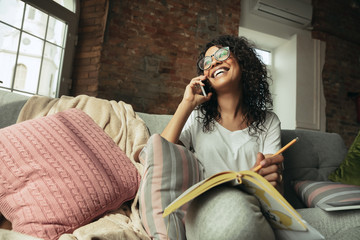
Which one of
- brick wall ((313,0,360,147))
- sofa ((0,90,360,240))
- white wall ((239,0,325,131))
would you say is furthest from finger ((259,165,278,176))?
brick wall ((313,0,360,147))

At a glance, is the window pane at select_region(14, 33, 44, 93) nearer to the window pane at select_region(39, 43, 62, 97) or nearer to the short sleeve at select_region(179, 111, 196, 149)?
the window pane at select_region(39, 43, 62, 97)

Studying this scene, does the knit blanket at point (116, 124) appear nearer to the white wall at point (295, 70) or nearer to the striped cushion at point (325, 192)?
the striped cushion at point (325, 192)

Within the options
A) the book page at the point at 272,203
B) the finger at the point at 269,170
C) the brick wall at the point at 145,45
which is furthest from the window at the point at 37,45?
the book page at the point at 272,203

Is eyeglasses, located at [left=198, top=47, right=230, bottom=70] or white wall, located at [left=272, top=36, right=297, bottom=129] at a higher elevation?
white wall, located at [left=272, top=36, right=297, bottom=129]

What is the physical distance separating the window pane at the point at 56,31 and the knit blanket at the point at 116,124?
2.22m

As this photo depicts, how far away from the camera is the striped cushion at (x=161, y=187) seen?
0.75 m

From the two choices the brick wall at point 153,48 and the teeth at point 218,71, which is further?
the brick wall at point 153,48

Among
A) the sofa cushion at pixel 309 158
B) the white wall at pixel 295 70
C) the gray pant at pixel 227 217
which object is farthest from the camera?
the white wall at pixel 295 70

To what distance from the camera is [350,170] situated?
54.6 inches

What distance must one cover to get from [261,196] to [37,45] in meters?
3.20

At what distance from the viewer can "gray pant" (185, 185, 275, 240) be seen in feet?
1.78

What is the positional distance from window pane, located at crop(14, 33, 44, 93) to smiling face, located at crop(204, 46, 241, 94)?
2.41 metres

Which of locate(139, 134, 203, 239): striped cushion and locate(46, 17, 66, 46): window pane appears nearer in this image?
locate(139, 134, 203, 239): striped cushion

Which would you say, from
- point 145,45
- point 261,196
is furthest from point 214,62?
point 145,45
